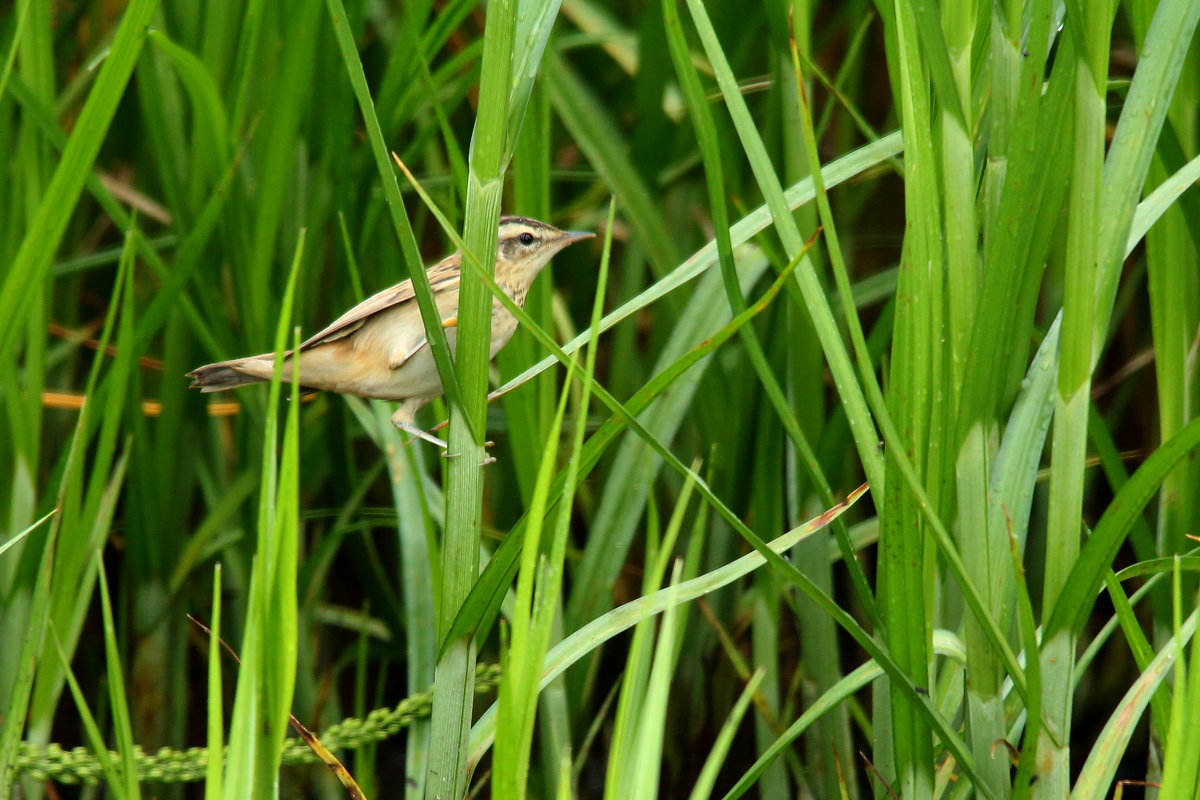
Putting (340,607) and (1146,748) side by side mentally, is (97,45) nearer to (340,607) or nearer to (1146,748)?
(340,607)

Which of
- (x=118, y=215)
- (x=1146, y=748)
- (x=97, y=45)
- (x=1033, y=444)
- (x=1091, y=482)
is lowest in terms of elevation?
(x=1146, y=748)

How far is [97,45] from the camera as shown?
9.56 ft

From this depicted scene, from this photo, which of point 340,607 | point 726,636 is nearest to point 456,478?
point 726,636

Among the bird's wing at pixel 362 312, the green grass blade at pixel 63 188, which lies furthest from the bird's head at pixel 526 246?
the green grass blade at pixel 63 188

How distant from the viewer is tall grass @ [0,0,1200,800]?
3.82ft

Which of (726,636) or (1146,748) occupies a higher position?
(726,636)

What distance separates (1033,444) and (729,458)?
1.09 metres

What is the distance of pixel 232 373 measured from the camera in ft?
6.09

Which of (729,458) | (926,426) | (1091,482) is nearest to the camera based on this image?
(926,426)

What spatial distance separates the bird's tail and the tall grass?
0.58 ft

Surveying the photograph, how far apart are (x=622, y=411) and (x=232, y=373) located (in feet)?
3.03

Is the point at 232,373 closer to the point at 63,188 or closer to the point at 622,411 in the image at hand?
the point at 63,188

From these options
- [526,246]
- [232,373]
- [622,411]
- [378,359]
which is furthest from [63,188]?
[622,411]

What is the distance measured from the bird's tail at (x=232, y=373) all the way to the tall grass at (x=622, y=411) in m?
0.18
